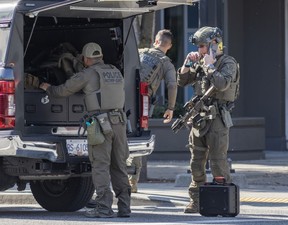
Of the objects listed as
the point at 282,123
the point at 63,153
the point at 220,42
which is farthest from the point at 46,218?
the point at 282,123

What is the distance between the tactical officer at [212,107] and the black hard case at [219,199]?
0.38 m

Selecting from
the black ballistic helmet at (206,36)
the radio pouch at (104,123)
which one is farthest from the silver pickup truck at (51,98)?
the black ballistic helmet at (206,36)

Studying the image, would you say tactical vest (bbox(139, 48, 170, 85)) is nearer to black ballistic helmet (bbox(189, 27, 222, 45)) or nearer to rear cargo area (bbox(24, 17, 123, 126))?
rear cargo area (bbox(24, 17, 123, 126))

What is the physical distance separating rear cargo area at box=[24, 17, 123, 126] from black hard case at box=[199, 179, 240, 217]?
1.59m

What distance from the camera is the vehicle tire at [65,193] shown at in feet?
39.3

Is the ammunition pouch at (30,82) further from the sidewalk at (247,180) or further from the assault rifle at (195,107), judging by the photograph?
the sidewalk at (247,180)

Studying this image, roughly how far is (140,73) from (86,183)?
1.42m

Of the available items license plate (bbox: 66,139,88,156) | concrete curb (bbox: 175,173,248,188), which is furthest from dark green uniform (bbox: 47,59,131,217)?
concrete curb (bbox: 175,173,248,188)

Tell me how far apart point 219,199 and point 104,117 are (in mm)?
1427

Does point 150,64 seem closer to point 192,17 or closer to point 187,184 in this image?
point 187,184

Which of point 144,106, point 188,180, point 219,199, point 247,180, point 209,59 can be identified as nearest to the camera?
point 219,199

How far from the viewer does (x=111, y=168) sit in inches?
448

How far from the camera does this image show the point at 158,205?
1313 centimetres

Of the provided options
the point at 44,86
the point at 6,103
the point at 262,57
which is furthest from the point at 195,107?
the point at 262,57
